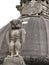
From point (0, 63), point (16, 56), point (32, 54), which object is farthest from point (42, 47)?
point (16, 56)

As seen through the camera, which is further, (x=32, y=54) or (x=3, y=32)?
(x=3, y=32)

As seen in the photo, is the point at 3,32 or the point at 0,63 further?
the point at 3,32

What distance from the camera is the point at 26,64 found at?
3678cm

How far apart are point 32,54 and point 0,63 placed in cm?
284

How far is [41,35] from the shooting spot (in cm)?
4100

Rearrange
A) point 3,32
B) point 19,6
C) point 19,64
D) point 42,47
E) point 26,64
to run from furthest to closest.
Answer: point 19,6, point 3,32, point 42,47, point 26,64, point 19,64

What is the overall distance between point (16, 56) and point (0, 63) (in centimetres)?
404

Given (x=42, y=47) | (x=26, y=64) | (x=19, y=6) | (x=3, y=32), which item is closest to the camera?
(x=26, y=64)

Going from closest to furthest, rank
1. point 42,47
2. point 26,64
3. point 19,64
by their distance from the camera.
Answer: point 19,64, point 26,64, point 42,47

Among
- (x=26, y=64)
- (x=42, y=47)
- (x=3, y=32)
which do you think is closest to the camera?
(x=26, y=64)

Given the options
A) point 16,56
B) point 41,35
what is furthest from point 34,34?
point 16,56

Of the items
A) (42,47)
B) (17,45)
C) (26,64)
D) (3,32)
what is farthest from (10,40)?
(3,32)

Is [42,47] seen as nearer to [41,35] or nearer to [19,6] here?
[41,35]

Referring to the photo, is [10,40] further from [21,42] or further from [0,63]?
[0,63]
